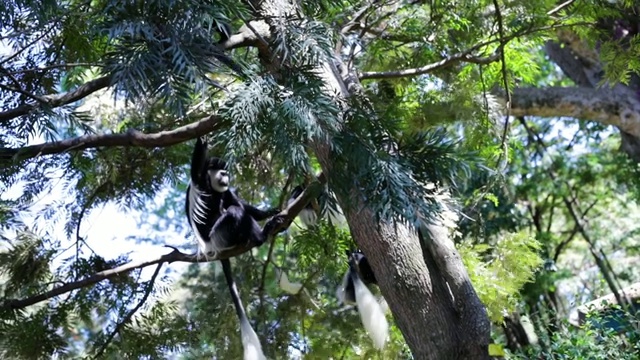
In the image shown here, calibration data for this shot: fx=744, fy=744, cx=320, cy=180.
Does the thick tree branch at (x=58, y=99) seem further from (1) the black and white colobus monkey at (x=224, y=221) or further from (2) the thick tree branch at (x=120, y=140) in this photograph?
(1) the black and white colobus monkey at (x=224, y=221)

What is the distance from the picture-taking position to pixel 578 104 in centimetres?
520

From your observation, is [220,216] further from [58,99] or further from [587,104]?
[587,104]

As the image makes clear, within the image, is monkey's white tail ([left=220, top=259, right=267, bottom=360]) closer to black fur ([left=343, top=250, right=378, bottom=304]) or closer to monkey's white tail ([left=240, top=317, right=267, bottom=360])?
monkey's white tail ([left=240, top=317, right=267, bottom=360])

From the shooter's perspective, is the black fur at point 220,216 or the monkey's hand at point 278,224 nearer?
the monkey's hand at point 278,224

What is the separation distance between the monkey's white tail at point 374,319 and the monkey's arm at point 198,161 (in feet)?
3.23

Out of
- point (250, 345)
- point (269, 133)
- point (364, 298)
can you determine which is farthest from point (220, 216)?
point (269, 133)

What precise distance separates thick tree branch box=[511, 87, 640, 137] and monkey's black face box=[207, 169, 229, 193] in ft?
7.53

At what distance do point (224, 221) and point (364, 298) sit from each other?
798 mm

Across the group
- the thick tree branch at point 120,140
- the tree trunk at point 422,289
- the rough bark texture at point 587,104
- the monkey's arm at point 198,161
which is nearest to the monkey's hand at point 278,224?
the monkey's arm at point 198,161

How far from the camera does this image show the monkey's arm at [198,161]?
3106mm

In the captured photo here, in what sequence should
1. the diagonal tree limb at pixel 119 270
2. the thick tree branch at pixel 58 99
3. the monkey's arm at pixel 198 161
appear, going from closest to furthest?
the thick tree branch at pixel 58 99, the diagonal tree limb at pixel 119 270, the monkey's arm at pixel 198 161

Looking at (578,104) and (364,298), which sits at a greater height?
(578,104)

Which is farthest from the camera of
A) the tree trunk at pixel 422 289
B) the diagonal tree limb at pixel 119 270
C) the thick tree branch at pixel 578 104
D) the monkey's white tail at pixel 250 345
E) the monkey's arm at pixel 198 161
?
the thick tree branch at pixel 578 104

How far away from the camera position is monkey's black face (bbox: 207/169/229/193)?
380 centimetres
